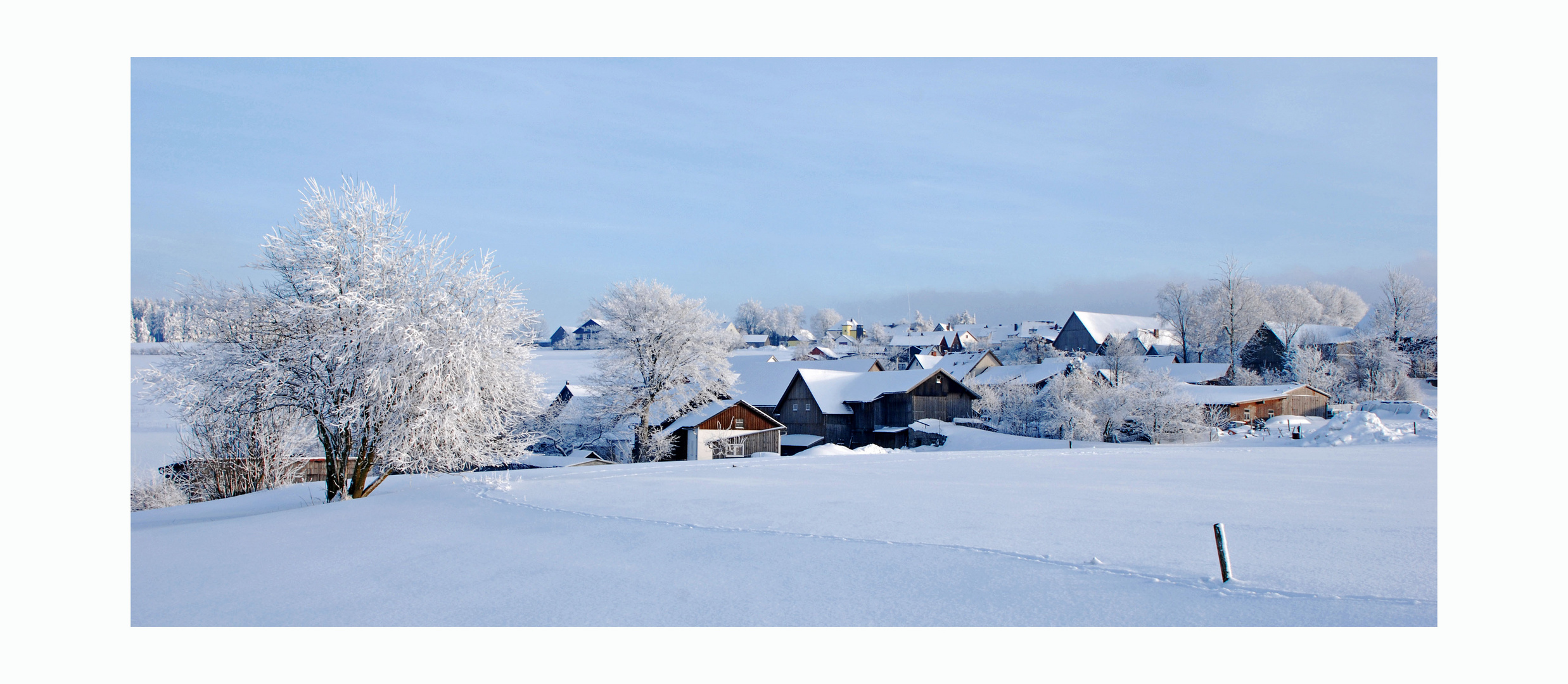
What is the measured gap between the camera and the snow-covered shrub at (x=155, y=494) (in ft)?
78.0

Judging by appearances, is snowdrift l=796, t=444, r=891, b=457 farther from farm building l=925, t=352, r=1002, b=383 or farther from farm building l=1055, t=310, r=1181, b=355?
farm building l=1055, t=310, r=1181, b=355

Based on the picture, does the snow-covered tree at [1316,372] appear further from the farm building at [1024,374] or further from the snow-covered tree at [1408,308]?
the farm building at [1024,374]

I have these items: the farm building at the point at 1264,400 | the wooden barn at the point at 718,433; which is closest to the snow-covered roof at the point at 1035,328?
the farm building at the point at 1264,400

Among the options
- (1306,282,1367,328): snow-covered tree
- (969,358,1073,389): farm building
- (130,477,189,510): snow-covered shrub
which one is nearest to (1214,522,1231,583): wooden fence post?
(130,477,189,510): snow-covered shrub

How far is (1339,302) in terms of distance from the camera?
301 ft

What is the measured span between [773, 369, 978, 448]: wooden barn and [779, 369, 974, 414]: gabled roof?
5 centimetres

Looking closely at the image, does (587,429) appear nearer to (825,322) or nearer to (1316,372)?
(1316,372)

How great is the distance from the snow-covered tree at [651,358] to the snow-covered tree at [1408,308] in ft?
179

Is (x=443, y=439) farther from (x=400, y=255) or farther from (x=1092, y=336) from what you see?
(x=1092, y=336)

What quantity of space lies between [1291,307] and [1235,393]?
34.4 m

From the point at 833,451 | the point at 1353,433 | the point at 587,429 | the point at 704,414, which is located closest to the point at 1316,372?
the point at 1353,433

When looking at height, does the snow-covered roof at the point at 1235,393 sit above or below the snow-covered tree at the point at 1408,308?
below

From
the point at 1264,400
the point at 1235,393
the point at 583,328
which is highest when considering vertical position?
the point at 583,328

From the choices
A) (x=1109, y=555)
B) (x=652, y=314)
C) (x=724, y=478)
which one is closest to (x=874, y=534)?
(x=1109, y=555)
